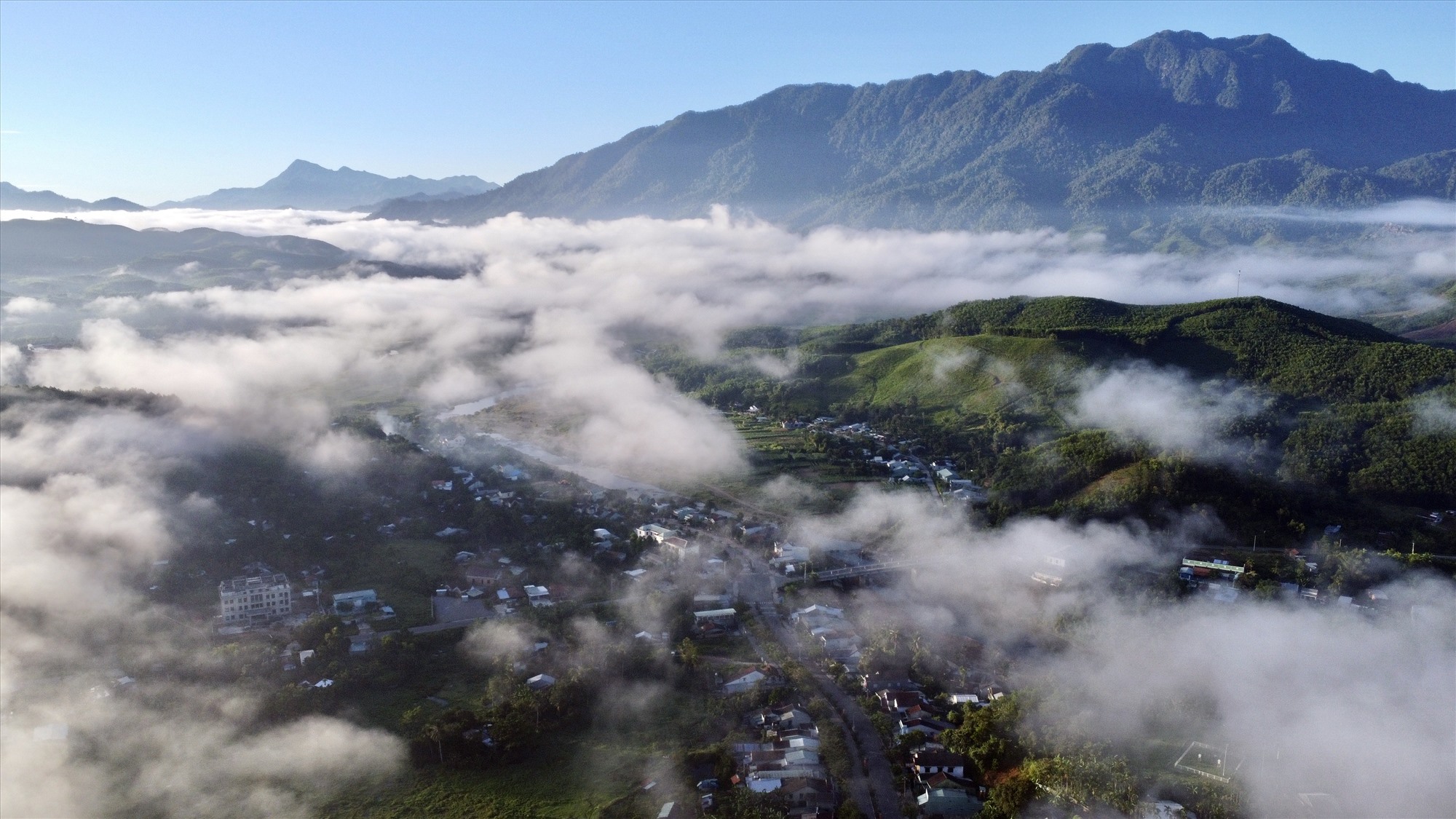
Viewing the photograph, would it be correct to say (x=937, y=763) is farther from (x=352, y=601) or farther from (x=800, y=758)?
(x=352, y=601)

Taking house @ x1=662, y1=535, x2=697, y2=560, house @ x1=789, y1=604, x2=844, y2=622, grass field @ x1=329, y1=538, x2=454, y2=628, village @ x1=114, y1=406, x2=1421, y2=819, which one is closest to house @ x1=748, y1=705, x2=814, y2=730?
village @ x1=114, y1=406, x2=1421, y2=819

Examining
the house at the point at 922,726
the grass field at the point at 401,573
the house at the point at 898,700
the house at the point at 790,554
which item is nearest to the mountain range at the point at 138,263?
the grass field at the point at 401,573

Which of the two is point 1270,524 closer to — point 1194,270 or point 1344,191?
point 1194,270

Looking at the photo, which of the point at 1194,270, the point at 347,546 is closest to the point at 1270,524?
the point at 347,546

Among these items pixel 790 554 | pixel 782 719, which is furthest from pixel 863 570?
pixel 782 719

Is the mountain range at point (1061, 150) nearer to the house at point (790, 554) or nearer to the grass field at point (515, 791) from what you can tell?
the house at point (790, 554)

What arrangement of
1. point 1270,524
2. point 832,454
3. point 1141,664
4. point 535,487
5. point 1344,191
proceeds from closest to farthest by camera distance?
point 1141,664, point 1270,524, point 535,487, point 832,454, point 1344,191
